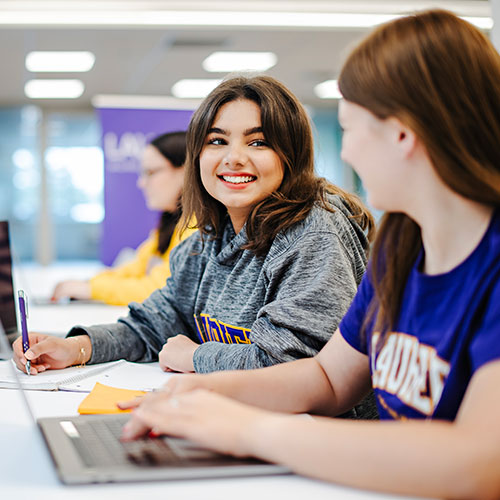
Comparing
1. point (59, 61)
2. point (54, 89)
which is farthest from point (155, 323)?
point (54, 89)

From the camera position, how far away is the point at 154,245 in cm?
346

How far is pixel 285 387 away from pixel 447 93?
1.75 ft

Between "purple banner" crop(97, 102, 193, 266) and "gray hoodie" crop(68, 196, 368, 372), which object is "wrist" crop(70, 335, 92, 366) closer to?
"gray hoodie" crop(68, 196, 368, 372)

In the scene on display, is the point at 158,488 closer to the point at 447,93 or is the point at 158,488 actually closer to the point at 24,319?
the point at 447,93

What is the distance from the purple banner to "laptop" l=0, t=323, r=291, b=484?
6.62 metres

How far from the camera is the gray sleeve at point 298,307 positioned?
128 cm

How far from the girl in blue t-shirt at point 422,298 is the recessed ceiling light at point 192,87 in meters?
7.53

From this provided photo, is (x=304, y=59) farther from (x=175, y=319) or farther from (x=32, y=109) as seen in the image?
(x=175, y=319)

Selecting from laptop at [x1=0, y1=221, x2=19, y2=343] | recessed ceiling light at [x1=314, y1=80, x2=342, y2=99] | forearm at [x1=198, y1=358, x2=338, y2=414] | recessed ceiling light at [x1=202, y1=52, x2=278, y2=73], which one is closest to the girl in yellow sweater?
laptop at [x1=0, y1=221, x2=19, y2=343]

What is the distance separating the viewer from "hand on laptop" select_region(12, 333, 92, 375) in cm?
150

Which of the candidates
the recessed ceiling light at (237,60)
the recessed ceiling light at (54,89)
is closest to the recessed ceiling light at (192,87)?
the recessed ceiling light at (237,60)

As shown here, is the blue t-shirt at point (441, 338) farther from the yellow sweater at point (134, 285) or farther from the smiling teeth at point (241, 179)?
the yellow sweater at point (134, 285)

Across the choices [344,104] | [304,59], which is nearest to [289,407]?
[344,104]

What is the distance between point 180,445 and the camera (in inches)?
35.6
